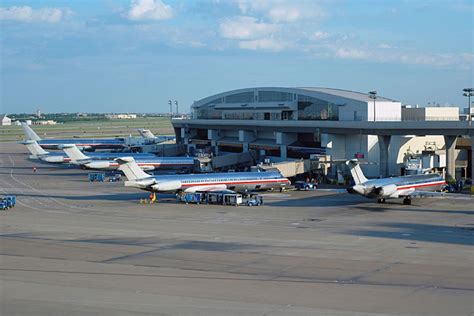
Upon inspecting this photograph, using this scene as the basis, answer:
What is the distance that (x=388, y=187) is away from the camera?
6650 centimetres

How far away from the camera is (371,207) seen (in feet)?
221

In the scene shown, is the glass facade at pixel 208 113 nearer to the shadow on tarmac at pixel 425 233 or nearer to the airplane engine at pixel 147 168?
the airplane engine at pixel 147 168

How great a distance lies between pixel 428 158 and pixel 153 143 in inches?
3083

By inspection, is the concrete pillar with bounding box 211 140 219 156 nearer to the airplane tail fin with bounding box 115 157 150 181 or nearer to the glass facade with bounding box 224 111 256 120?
the glass facade with bounding box 224 111 256 120

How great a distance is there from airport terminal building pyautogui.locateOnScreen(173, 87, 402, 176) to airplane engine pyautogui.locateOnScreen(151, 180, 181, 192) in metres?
31.4

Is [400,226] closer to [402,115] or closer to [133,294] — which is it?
[133,294]

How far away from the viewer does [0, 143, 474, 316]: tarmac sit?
100 feet

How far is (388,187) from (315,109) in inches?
1512

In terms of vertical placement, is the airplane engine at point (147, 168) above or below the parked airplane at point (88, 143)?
below

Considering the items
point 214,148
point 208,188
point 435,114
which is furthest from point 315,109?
point 208,188

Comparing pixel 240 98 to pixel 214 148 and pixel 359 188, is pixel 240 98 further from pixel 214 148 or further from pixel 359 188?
pixel 359 188

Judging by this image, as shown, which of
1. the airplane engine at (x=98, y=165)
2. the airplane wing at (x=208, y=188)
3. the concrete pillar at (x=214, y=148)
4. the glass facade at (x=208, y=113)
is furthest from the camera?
the glass facade at (x=208, y=113)

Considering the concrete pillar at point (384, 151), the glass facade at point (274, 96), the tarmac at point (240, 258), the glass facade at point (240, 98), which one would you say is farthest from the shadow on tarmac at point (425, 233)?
the glass facade at point (240, 98)

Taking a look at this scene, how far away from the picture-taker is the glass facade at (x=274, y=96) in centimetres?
10962
